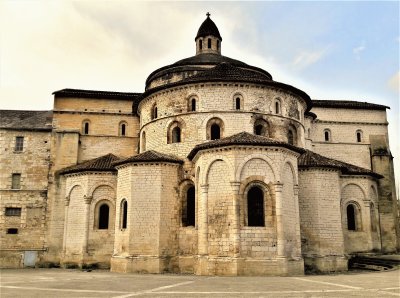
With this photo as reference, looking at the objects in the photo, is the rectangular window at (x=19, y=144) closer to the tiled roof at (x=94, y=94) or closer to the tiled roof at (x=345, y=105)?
the tiled roof at (x=94, y=94)

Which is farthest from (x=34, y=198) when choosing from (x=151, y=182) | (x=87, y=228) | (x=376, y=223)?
(x=376, y=223)

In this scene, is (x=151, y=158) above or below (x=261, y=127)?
below

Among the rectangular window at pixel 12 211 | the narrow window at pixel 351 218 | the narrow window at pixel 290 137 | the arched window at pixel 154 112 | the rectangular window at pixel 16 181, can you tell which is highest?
the arched window at pixel 154 112

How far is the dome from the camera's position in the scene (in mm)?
34438

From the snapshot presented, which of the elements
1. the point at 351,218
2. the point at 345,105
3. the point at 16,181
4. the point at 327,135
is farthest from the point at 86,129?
the point at 345,105

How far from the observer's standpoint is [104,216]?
85.6 feet

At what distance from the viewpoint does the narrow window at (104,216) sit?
25938 mm

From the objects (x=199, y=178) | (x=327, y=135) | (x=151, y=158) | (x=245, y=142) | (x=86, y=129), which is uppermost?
(x=327, y=135)

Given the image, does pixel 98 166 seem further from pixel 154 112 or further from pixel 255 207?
pixel 255 207

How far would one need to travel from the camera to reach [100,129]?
3112 centimetres

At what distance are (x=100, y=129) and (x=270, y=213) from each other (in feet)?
54.5

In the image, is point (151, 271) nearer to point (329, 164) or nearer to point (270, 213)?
point (270, 213)

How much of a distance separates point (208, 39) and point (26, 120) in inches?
618

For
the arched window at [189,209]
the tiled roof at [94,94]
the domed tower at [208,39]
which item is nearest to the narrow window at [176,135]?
the arched window at [189,209]
